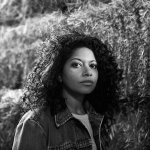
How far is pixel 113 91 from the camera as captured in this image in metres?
2.19

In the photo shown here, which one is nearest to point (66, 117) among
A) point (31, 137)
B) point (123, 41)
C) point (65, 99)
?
point (65, 99)

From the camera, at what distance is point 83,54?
75.2 inches

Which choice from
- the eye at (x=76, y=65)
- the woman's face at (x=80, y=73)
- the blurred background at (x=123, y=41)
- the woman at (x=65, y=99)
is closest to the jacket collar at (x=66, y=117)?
the woman at (x=65, y=99)

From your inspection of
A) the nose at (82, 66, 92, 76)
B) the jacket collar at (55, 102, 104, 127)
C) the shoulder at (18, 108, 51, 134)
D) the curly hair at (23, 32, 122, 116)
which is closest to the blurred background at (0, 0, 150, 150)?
the curly hair at (23, 32, 122, 116)

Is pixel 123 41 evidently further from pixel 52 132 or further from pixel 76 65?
pixel 52 132

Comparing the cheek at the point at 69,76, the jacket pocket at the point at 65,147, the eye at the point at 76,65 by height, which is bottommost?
the jacket pocket at the point at 65,147

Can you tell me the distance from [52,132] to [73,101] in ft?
0.71

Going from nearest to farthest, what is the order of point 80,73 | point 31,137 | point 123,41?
point 31,137
point 80,73
point 123,41

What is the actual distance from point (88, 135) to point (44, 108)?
0.26 m

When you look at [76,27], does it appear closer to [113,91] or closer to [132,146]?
[113,91]

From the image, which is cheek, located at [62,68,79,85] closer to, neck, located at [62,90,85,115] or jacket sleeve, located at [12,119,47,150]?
neck, located at [62,90,85,115]

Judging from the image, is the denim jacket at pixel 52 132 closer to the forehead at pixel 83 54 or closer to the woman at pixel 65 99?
the woman at pixel 65 99

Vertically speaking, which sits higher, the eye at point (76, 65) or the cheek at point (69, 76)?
the eye at point (76, 65)

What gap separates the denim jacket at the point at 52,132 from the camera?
1.74 metres
